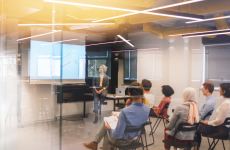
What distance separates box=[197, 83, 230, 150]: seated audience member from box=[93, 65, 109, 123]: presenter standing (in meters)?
1.86

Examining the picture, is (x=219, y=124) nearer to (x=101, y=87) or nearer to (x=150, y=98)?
(x=150, y=98)

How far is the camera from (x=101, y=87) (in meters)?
3.72

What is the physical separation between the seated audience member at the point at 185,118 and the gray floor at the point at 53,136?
0.73 m

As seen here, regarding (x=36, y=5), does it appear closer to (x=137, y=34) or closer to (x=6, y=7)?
(x=6, y=7)

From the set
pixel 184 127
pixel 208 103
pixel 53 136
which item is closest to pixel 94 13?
pixel 53 136

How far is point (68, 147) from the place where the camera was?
358 cm

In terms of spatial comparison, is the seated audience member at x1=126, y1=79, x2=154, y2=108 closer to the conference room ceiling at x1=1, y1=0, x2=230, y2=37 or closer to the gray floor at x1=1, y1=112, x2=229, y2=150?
the gray floor at x1=1, y1=112, x2=229, y2=150

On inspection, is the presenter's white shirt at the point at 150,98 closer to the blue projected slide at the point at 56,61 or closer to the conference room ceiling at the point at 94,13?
the blue projected slide at the point at 56,61

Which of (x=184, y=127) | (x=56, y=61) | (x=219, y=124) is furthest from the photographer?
(x=56, y=61)

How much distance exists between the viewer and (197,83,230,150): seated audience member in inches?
122

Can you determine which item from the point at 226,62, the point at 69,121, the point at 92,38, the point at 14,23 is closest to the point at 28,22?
the point at 14,23

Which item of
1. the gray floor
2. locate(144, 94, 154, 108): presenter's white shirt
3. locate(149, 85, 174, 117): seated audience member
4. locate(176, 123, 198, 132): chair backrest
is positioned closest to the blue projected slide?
the gray floor

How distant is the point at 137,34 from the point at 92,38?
0.89m

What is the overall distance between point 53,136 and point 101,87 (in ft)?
3.99
